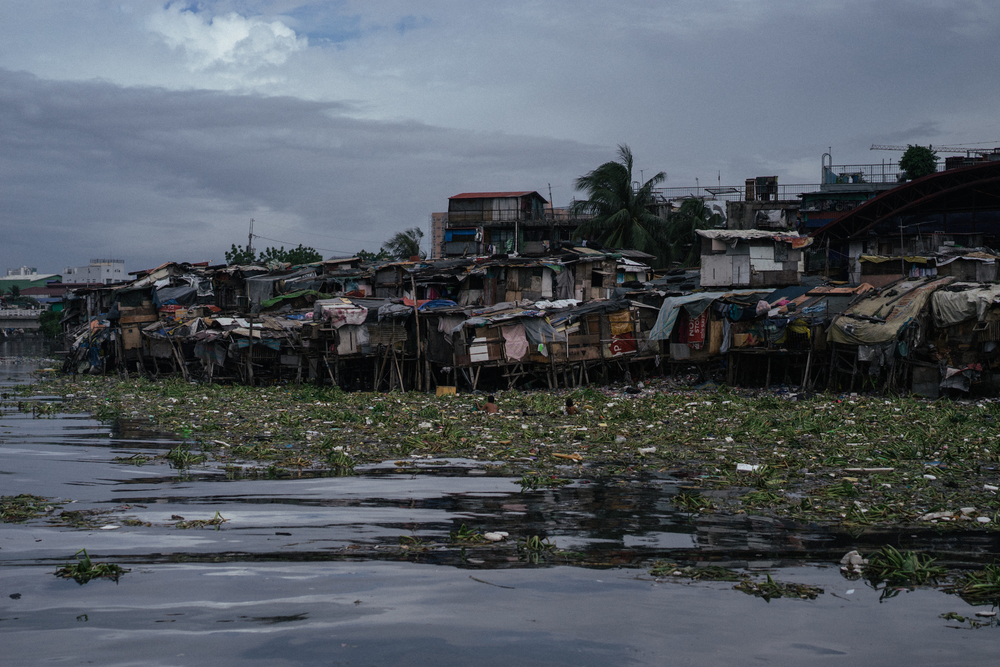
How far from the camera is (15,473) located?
9812mm

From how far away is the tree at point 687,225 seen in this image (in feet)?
132

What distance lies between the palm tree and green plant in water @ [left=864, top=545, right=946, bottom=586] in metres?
33.1

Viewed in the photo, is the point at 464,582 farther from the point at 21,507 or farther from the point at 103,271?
the point at 103,271

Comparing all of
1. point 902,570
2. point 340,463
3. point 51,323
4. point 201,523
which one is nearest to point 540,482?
point 340,463

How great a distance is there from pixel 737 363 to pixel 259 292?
926 inches

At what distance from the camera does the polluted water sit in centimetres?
454

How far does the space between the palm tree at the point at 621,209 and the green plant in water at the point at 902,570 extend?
109 feet

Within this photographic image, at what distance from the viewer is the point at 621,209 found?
39.2 m

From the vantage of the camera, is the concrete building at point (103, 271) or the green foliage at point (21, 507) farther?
the concrete building at point (103, 271)

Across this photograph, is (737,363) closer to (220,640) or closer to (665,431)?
(665,431)

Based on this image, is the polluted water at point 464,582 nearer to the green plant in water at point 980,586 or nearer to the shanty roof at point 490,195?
the green plant in water at point 980,586

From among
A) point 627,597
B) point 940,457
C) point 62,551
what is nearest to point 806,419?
point 940,457

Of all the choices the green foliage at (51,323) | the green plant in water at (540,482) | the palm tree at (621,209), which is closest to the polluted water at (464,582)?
the green plant in water at (540,482)

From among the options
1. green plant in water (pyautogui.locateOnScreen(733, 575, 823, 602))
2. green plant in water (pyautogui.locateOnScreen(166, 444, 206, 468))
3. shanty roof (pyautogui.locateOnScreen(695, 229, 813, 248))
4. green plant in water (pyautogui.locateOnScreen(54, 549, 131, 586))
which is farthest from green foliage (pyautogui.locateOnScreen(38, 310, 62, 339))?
green plant in water (pyautogui.locateOnScreen(733, 575, 823, 602))
